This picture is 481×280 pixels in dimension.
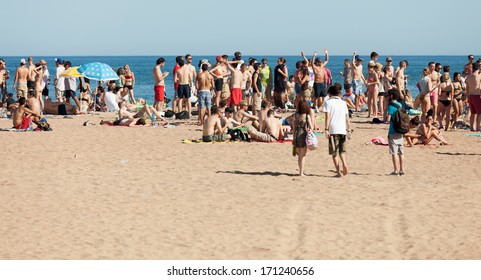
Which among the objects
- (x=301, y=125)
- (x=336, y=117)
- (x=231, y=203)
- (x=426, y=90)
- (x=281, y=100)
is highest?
(x=336, y=117)

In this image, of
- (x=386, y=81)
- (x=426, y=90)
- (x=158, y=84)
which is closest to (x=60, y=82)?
(x=158, y=84)

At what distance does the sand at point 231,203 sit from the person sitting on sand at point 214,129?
17.7 inches

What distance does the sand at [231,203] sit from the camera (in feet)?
29.3

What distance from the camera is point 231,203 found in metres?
11.2

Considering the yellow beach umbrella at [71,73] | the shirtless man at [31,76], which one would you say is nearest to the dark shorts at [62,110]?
the yellow beach umbrella at [71,73]

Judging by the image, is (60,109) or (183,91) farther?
(60,109)

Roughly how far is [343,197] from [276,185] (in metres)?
1.30

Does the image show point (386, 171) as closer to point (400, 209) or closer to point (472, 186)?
Result: point (472, 186)

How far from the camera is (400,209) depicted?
1082 cm

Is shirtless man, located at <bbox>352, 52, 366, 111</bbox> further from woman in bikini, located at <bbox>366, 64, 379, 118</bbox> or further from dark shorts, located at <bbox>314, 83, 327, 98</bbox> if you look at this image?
dark shorts, located at <bbox>314, 83, 327, 98</bbox>

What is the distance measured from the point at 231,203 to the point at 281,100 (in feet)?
46.3

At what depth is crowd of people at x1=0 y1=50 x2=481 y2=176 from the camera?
515 inches

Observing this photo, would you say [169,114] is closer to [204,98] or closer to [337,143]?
[204,98]

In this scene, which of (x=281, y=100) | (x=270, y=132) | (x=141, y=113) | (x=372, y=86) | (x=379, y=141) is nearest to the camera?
(x=379, y=141)
